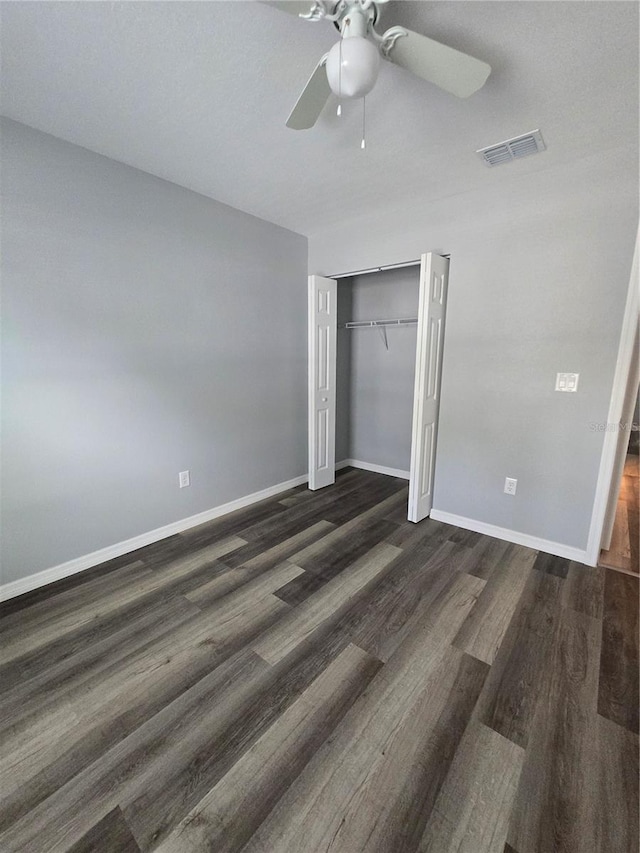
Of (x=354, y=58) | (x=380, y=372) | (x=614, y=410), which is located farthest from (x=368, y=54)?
(x=380, y=372)

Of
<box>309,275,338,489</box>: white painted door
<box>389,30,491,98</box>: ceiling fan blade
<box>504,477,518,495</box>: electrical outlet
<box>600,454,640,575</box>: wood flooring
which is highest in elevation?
<box>389,30,491,98</box>: ceiling fan blade

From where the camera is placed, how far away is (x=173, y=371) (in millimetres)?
2574

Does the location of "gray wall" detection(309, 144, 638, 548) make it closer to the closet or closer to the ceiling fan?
the closet

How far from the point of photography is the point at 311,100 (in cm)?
139

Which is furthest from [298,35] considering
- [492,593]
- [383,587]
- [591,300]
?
[492,593]

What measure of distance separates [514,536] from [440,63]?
2725 mm

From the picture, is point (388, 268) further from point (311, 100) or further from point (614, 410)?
point (614, 410)

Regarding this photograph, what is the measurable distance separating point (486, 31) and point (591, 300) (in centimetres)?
154

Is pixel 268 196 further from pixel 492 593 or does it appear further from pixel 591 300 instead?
pixel 492 593

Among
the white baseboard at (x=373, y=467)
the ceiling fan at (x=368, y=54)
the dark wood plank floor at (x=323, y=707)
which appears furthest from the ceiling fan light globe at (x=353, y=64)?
the white baseboard at (x=373, y=467)

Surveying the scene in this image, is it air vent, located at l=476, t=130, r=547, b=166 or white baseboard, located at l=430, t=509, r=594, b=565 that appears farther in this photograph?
white baseboard, located at l=430, t=509, r=594, b=565

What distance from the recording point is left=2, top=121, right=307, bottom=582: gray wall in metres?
1.93

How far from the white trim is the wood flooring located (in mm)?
153

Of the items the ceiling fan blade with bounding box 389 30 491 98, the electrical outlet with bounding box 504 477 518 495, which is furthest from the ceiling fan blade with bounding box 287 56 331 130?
the electrical outlet with bounding box 504 477 518 495
